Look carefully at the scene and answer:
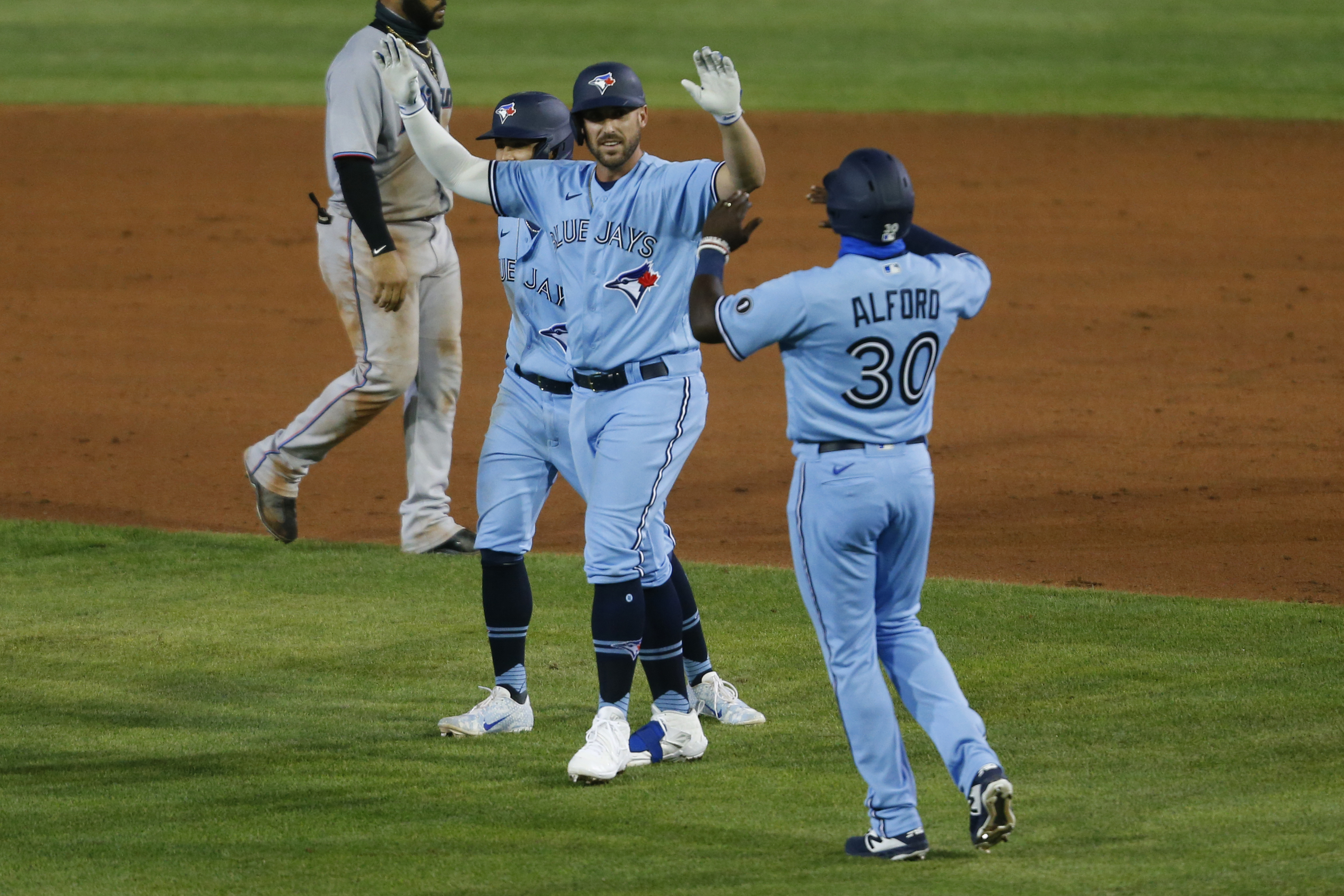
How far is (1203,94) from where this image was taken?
2534cm

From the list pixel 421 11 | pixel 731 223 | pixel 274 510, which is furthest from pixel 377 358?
pixel 731 223

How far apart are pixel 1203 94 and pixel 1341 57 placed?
135 inches

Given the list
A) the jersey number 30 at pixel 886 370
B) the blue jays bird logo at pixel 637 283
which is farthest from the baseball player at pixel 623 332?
the jersey number 30 at pixel 886 370

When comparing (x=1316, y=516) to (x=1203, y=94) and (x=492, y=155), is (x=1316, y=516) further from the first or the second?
(x=1203, y=94)

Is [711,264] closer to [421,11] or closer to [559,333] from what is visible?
[559,333]

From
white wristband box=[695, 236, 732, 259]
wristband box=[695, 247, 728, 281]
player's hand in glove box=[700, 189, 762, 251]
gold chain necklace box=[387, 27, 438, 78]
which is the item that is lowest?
wristband box=[695, 247, 728, 281]

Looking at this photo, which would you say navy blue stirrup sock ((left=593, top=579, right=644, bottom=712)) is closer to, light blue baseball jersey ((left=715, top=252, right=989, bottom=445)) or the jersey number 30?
light blue baseball jersey ((left=715, top=252, right=989, bottom=445))

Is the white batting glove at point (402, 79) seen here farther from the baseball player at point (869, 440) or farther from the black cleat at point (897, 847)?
the black cleat at point (897, 847)

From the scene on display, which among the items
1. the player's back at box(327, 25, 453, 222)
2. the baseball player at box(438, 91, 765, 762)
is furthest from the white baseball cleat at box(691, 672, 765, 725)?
the player's back at box(327, 25, 453, 222)

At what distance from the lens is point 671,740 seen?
19.5 feet

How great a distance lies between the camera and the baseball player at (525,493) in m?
6.34

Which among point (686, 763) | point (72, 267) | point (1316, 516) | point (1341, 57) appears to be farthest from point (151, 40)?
point (686, 763)

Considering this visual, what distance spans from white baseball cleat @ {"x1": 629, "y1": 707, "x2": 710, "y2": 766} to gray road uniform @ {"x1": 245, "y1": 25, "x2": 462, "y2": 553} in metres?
3.04

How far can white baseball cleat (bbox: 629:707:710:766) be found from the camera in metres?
5.94
